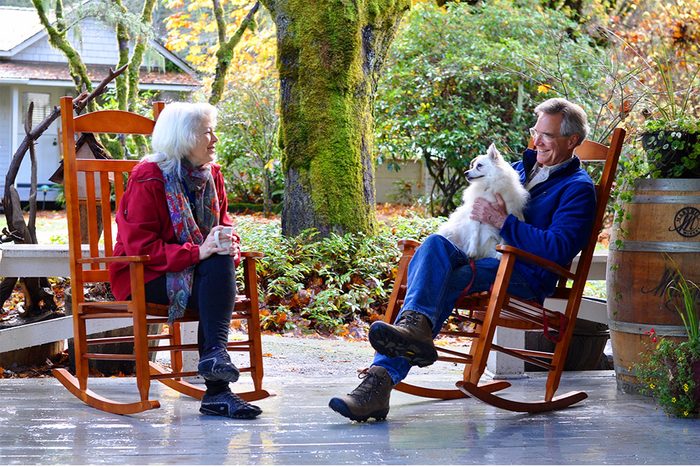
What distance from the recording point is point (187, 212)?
3467 mm

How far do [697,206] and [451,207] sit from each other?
6.73 meters

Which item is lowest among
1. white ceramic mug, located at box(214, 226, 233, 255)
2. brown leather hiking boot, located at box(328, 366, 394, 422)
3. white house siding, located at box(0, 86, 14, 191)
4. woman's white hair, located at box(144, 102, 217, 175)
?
brown leather hiking boot, located at box(328, 366, 394, 422)

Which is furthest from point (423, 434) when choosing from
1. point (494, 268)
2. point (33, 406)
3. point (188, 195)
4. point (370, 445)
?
point (33, 406)

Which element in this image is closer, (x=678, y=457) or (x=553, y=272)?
(x=678, y=457)

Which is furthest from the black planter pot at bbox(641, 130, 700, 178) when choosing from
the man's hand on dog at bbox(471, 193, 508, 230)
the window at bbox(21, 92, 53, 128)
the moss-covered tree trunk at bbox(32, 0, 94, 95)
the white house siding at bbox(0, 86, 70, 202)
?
the window at bbox(21, 92, 53, 128)

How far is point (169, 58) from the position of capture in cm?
1719

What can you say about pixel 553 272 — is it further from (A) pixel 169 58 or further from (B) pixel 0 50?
(B) pixel 0 50

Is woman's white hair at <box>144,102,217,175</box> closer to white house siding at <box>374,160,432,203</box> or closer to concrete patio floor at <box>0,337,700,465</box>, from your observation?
concrete patio floor at <box>0,337,700,465</box>

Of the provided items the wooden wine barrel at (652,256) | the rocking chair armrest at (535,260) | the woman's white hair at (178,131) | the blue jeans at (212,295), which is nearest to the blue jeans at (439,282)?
the rocking chair armrest at (535,260)

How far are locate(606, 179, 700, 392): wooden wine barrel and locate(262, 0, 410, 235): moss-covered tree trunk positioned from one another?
132 inches

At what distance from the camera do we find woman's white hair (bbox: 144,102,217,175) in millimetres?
3482

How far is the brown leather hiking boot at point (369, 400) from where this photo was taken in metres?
3.21

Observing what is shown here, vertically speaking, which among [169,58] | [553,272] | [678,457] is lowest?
[678,457]

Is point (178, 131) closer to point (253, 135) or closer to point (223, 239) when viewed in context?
point (223, 239)
